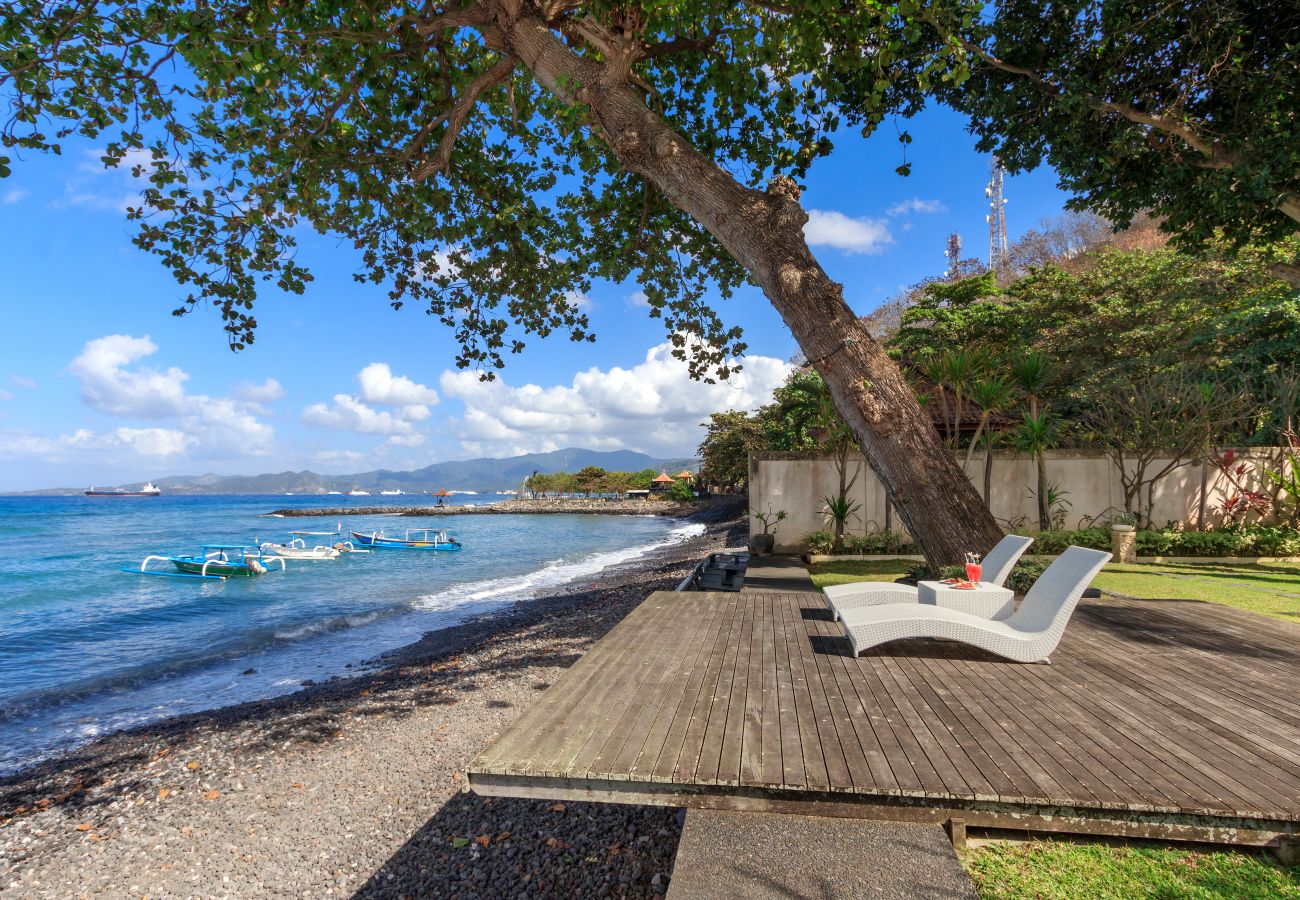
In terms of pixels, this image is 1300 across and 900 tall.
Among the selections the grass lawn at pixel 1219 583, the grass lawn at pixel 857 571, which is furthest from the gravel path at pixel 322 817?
the grass lawn at pixel 1219 583

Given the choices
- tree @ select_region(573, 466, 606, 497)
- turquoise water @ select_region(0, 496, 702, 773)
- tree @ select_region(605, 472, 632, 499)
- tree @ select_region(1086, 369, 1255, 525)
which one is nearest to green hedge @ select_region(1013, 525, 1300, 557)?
tree @ select_region(1086, 369, 1255, 525)

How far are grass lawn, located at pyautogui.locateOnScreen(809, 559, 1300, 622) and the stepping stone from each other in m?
6.06

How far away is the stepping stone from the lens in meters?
1.73

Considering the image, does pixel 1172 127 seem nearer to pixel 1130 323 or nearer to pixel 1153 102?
pixel 1153 102

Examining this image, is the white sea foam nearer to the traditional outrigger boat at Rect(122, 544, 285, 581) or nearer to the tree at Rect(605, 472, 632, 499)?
the traditional outrigger boat at Rect(122, 544, 285, 581)

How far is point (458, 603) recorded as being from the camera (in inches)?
583

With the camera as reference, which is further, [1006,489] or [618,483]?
[618,483]

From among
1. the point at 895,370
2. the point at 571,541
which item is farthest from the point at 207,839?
the point at 571,541

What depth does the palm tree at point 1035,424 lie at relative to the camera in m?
10.7

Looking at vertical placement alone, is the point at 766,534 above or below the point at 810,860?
above

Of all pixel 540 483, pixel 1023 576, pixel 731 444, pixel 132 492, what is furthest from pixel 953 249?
pixel 132 492

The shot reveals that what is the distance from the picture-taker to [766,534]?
1154 centimetres

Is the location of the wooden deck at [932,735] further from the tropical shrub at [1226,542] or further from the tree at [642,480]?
the tree at [642,480]

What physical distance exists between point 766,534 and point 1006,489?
474cm
